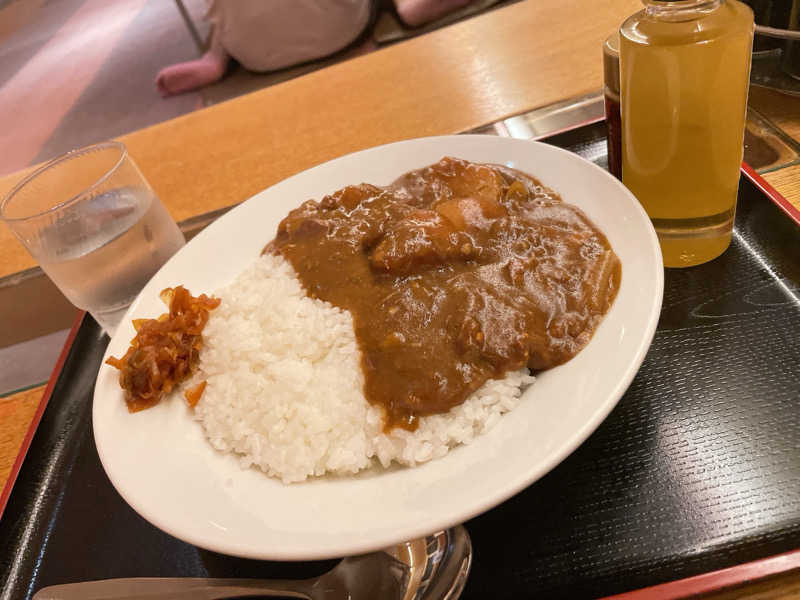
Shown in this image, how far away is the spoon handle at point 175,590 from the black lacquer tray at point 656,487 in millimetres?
79

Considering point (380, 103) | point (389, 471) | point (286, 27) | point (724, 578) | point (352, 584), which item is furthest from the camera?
point (286, 27)

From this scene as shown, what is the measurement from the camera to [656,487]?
118 centimetres

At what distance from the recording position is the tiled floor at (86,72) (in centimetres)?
620

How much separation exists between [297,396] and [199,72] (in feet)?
17.7

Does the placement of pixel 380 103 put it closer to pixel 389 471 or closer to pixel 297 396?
pixel 297 396

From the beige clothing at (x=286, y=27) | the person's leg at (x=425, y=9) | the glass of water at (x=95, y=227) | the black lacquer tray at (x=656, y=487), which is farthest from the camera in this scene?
the beige clothing at (x=286, y=27)

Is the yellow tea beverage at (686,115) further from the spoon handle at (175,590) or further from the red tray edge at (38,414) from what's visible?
the red tray edge at (38,414)

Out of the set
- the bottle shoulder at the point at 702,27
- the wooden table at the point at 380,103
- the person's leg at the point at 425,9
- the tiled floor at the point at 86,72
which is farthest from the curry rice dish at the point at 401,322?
the tiled floor at the point at 86,72

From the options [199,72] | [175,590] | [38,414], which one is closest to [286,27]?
[199,72]

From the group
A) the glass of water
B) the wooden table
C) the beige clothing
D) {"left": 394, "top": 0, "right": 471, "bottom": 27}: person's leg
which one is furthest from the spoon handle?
the beige clothing

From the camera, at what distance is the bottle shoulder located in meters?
1.29

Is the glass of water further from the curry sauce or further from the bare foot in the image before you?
the bare foot

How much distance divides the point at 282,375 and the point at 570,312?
2.43 ft

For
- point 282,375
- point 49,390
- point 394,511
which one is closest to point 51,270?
point 49,390
